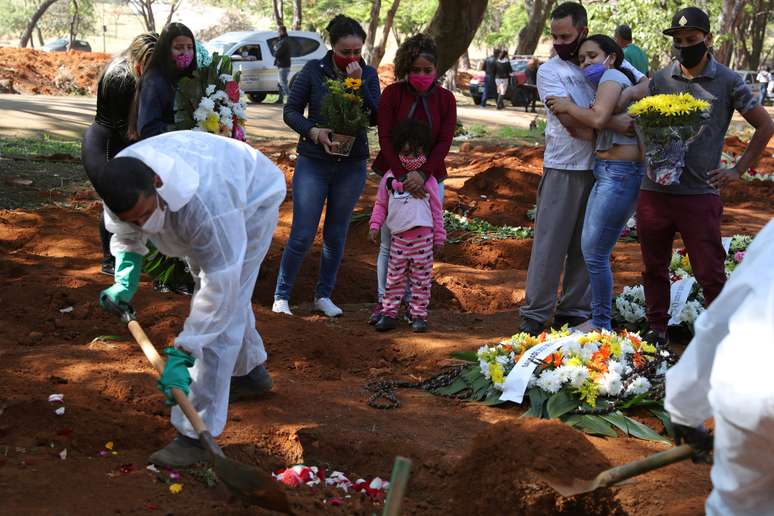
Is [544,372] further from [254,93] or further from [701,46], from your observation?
[254,93]

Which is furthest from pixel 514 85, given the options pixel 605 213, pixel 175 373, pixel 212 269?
pixel 175 373

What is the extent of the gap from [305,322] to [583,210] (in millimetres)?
1901

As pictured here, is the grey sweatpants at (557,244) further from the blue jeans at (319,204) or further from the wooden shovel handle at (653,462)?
the wooden shovel handle at (653,462)

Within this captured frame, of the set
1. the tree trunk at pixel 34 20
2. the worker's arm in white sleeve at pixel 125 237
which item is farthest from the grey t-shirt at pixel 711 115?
the tree trunk at pixel 34 20

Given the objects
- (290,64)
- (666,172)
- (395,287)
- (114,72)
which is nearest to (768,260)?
(666,172)

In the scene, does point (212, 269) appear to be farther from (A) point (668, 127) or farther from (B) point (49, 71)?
(B) point (49, 71)

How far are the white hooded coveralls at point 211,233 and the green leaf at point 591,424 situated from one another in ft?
5.66

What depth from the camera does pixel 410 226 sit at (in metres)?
6.28

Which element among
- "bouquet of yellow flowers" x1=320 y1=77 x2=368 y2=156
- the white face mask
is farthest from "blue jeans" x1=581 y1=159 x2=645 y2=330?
the white face mask

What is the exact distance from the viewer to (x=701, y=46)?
5.49 metres

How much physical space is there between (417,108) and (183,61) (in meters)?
1.53

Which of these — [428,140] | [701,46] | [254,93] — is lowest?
[254,93]

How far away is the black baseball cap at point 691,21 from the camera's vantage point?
546cm

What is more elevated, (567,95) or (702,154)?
(567,95)
